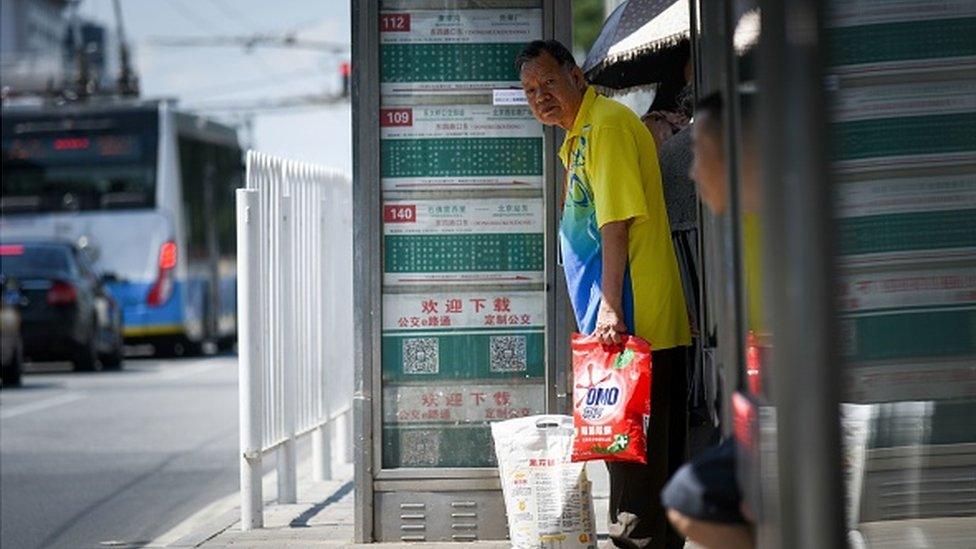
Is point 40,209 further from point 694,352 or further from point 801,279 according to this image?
point 801,279

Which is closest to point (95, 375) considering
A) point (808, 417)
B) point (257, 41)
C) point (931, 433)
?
point (931, 433)

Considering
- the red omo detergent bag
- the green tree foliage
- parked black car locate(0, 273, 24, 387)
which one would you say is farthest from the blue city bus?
the green tree foliage

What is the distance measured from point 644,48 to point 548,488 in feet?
6.34

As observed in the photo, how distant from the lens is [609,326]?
6766 millimetres

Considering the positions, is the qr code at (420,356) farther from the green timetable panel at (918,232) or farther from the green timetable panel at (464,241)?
the green timetable panel at (918,232)

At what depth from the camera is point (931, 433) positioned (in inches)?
197

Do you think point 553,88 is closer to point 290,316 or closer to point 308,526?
point 308,526

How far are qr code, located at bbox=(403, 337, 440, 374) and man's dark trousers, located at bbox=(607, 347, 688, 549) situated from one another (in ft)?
5.06

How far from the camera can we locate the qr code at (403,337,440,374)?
8.40 metres

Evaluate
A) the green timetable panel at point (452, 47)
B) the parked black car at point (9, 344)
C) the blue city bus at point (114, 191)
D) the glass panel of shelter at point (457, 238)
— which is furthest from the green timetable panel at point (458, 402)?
the blue city bus at point (114, 191)

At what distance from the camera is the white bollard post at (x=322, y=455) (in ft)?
38.3

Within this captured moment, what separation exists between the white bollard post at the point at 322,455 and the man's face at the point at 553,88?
4751 mm

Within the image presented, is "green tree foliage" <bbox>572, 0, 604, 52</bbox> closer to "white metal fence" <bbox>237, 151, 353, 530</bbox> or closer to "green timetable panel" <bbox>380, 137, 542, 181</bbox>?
"white metal fence" <bbox>237, 151, 353, 530</bbox>

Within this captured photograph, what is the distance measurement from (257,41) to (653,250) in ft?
156
